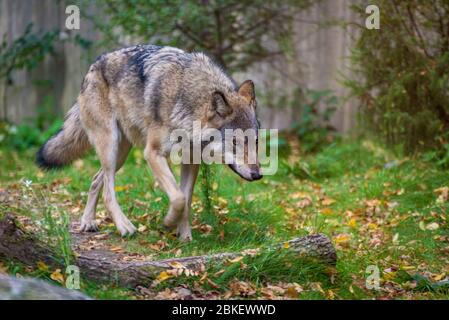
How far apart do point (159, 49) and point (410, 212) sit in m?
2.93

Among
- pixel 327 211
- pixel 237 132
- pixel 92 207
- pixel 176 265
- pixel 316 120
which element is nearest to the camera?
pixel 176 265

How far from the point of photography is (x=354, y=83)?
853 cm

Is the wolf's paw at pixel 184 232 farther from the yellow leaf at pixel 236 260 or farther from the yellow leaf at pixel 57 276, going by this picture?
the yellow leaf at pixel 57 276

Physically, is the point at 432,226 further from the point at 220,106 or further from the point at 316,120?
the point at 316,120

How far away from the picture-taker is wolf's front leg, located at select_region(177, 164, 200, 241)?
5.96 metres

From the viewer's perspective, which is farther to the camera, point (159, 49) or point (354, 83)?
point (354, 83)

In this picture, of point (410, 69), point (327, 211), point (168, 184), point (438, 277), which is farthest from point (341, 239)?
point (410, 69)

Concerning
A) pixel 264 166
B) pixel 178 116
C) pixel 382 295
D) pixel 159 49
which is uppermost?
pixel 159 49

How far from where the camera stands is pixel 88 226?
6.26 metres

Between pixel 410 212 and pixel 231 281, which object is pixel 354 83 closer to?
pixel 410 212

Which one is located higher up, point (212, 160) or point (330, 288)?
point (212, 160)

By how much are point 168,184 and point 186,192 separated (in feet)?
1.28
